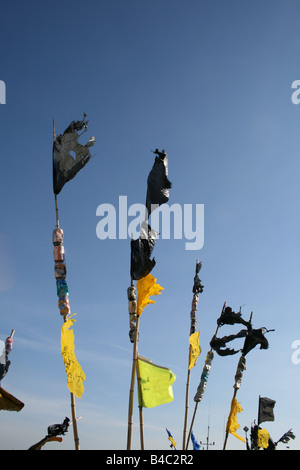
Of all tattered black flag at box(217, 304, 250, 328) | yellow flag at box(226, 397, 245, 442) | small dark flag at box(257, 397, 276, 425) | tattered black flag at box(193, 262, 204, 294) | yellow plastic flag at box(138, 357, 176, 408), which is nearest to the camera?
yellow plastic flag at box(138, 357, 176, 408)

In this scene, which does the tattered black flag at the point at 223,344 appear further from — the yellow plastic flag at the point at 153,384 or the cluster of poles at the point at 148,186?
the yellow plastic flag at the point at 153,384

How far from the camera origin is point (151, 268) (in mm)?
8805

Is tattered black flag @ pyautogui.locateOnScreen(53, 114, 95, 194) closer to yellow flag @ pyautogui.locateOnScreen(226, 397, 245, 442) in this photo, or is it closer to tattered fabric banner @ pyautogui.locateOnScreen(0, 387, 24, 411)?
tattered fabric banner @ pyautogui.locateOnScreen(0, 387, 24, 411)

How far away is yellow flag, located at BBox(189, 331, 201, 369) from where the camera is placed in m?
11.4

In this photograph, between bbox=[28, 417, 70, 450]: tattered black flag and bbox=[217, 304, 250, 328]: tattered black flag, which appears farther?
bbox=[217, 304, 250, 328]: tattered black flag

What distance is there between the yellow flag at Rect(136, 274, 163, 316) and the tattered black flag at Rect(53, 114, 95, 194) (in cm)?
239

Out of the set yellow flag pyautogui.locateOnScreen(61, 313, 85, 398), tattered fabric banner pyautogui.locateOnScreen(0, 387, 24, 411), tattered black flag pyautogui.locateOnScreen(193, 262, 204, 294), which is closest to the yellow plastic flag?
yellow flag pyautogui.locateOnScreen(61, 313, 85, 398)

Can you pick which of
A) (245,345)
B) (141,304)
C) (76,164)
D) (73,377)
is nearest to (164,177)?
(76,164)

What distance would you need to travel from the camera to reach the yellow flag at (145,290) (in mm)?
8664

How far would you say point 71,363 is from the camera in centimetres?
764

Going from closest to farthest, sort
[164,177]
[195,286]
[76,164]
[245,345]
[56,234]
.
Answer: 1. [56,234]
2. [76,164]
3. [164,177]
4. [245,345]
5. [195,286]

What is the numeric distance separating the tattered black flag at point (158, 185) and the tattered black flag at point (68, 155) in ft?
4.63

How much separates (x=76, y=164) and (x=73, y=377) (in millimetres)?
3801
